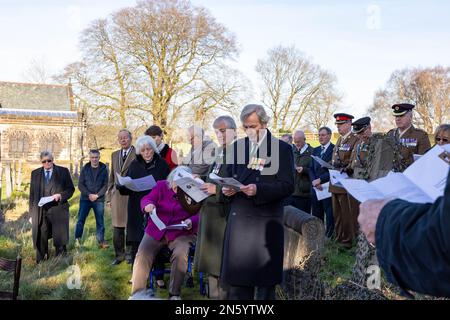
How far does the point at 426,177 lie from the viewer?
180 cm

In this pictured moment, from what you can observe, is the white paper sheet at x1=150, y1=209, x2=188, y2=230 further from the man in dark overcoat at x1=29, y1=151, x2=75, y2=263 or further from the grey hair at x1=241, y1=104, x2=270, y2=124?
the man in dark overcoat at x1=29, y1=151, x2=75, y2=263

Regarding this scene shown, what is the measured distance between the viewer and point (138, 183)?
6.36 meters

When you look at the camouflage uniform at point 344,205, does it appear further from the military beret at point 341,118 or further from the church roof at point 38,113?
the church roof at point 38,113

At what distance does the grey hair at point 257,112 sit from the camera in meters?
4.08

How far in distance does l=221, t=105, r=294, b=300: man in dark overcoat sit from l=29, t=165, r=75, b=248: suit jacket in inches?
189

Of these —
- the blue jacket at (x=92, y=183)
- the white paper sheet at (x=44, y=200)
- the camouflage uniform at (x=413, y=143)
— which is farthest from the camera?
the blue jacket at (x=92, y=183)

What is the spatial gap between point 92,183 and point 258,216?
20.4ft

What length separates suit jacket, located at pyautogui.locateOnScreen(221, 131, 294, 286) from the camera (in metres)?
3.96

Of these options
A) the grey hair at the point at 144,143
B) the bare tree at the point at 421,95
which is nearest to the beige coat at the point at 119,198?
the grey hair at the point at 144,143

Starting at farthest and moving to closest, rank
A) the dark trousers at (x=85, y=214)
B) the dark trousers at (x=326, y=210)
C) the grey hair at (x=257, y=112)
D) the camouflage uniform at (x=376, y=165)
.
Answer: the dark trousers at (x=85, y=214), the dark trousers at (x=326, y=210), the camouflage uniform at (x=376, y=165), the grey hair at (x=257, y=112)

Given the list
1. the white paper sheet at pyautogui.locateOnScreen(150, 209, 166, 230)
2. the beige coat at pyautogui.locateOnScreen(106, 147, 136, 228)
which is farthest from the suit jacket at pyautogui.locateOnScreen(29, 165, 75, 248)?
the white paper sheet at pyautogui.locateOnScreen(150, 209, 166, 230)

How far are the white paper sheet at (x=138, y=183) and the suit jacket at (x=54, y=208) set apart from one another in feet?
7.05

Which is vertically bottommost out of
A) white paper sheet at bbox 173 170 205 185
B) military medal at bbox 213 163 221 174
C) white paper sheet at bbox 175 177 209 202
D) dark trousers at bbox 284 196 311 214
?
dark trousers at bbox 284 196 311 214

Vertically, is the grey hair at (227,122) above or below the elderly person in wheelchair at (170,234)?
above
